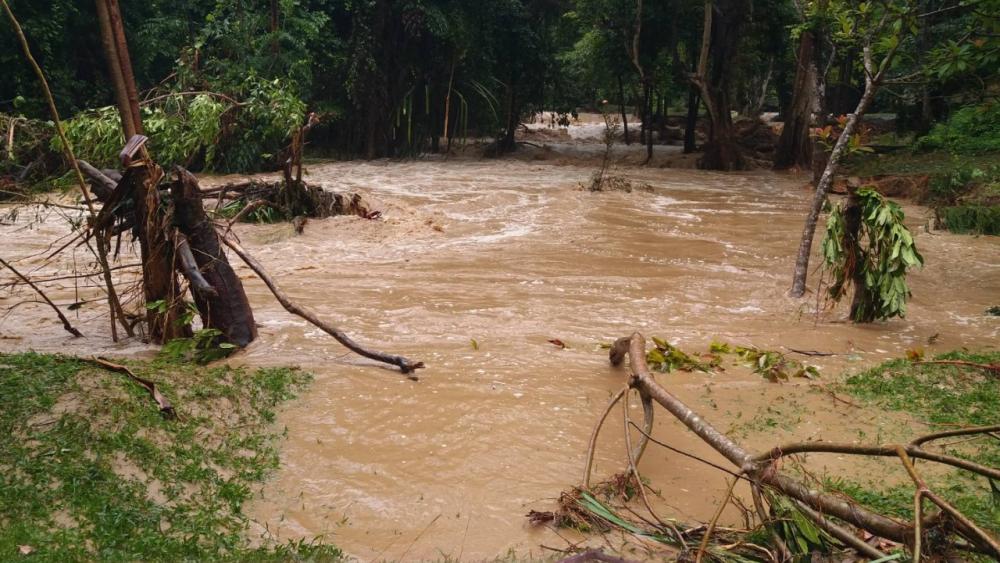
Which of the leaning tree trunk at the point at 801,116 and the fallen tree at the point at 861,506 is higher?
the leaning tree trunk at the point at 801,116

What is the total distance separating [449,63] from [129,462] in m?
18.9

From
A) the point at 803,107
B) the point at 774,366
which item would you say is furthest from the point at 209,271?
the point at 803,107

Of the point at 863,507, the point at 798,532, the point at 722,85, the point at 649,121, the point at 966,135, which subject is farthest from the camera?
the point at 649,121

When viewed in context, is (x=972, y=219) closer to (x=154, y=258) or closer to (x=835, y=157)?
(x=835, y=157)

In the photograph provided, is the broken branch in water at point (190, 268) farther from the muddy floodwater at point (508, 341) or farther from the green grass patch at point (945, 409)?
the green grass patch at point (945, 409)

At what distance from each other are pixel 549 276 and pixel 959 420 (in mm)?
4739

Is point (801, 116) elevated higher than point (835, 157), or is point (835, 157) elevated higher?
point (801, 116)

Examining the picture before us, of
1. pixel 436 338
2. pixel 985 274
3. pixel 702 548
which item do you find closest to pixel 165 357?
pixel 436 338

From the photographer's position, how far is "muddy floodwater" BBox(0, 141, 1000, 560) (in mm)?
3779

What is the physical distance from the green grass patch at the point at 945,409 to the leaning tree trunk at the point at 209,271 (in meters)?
3.93

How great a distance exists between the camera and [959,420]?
4527mm

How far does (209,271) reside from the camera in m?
5.53

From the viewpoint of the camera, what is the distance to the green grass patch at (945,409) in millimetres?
3633

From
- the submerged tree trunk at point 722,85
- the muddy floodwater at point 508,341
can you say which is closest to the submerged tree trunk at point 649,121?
the submerged tree trunk at point 722,85
